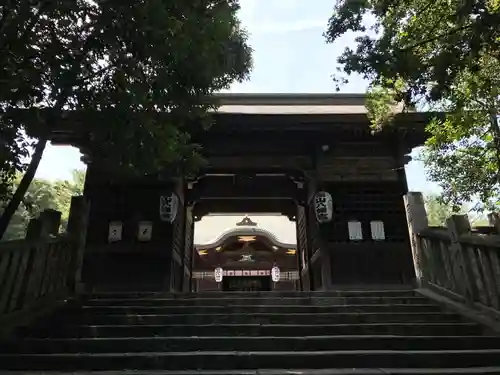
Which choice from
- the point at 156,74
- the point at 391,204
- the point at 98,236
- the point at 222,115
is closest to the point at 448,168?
the point at 391,204

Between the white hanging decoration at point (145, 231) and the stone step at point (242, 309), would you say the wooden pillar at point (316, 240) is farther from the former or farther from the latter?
the white hanging decoration at point (145, 231)

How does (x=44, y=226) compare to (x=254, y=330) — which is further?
(x=44, y=226)

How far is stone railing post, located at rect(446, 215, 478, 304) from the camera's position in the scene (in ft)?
18.6

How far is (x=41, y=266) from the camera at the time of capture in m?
5.95

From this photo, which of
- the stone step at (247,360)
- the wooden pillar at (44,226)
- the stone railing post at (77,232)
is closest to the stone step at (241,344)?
the stone step at (247,360)

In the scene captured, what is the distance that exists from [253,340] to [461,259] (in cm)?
340

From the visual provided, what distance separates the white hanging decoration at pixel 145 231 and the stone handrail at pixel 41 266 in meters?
1.46

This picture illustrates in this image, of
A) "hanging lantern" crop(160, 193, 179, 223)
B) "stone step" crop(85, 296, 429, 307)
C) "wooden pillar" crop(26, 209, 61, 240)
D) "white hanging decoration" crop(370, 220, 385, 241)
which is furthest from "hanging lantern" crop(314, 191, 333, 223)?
"wooden pillar" crop(26, 209, 61, 240)

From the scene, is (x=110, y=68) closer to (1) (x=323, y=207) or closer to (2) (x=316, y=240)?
(1) (x=323, y=207)

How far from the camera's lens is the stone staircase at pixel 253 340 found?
3980 mm

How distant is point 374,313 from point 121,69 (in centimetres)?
451

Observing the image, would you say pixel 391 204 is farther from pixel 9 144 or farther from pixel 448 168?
pixel 9 144

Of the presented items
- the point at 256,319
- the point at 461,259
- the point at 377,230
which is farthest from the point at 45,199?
the point at 461,259

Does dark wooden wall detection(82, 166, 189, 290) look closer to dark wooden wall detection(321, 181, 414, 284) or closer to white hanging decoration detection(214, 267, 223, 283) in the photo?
dark wooden wall detection(321, 181, 414, 284)
